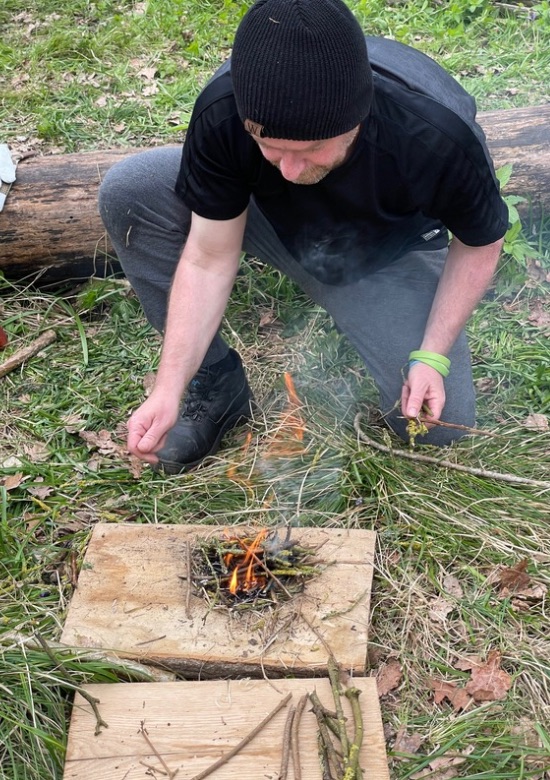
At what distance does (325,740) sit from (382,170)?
178 cm

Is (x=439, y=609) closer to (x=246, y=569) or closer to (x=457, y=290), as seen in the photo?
(x=246, y=569)

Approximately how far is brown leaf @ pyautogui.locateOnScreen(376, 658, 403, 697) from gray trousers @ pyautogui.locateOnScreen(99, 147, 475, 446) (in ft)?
3.26

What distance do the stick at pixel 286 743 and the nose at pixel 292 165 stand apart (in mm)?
1554

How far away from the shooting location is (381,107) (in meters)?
2.56

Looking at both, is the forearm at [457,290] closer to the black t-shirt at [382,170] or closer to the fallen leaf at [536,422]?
the black t-shirt at [382,170]

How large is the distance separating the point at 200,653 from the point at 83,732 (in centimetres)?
40

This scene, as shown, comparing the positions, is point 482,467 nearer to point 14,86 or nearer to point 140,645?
point 140,645

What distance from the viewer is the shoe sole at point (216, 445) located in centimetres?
323

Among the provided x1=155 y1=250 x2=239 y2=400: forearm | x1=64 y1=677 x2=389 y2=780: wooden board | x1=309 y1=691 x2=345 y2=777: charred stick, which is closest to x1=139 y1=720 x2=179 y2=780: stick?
x1=64 y1=677 x2=389 y2=780: wooden board

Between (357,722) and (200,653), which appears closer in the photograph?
(357,722)

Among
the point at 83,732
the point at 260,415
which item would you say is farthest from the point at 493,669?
the point at 260,415

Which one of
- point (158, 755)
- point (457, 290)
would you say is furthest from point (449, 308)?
point (158, 755)

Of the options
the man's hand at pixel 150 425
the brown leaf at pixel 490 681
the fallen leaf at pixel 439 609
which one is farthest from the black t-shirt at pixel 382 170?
the brown leaf at pixel 490 681

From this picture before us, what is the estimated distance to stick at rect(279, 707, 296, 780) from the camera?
2096 mm
